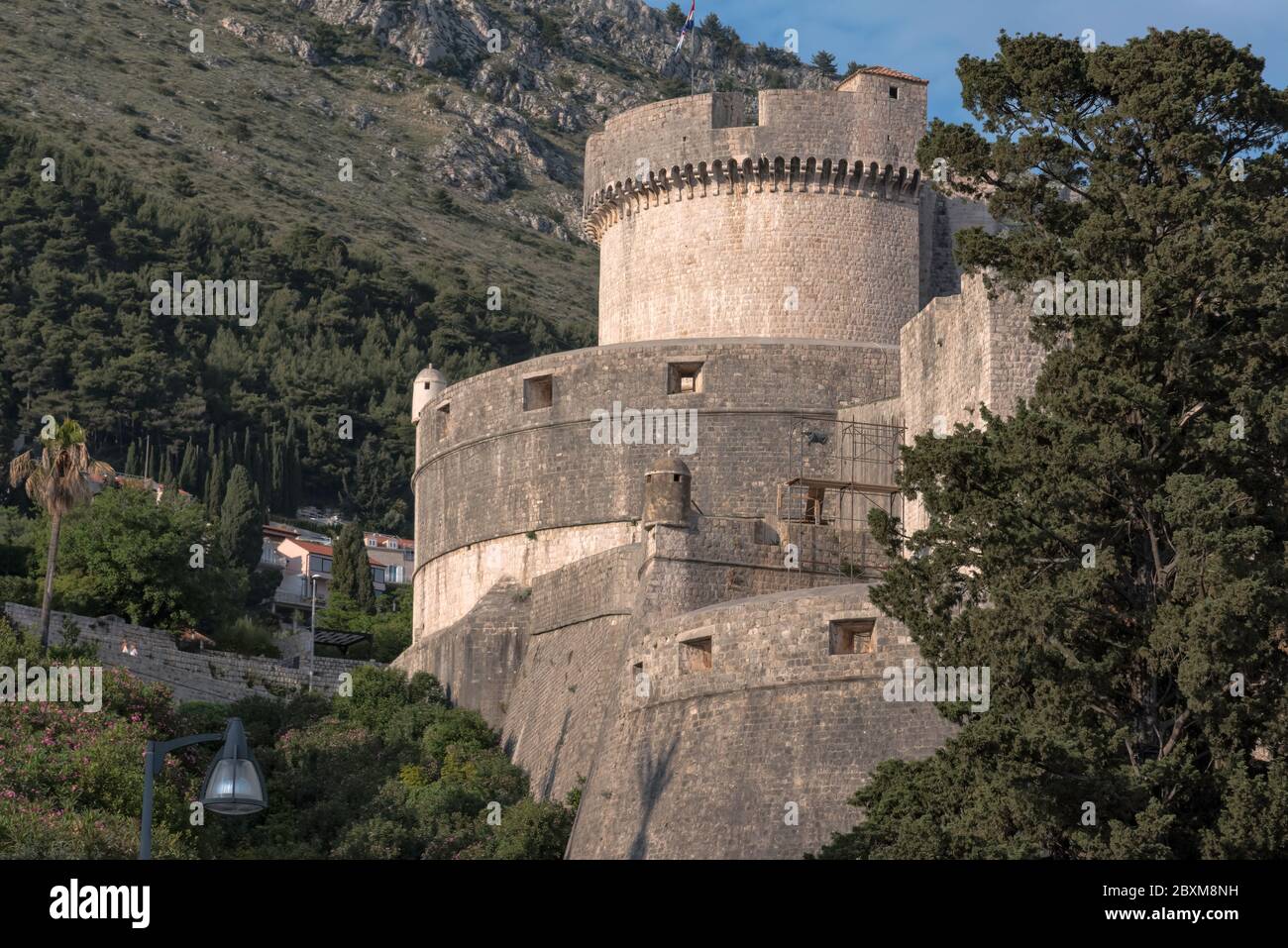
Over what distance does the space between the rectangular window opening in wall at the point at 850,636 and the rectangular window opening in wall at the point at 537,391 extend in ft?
43.6

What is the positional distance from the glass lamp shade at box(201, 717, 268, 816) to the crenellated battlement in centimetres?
2844

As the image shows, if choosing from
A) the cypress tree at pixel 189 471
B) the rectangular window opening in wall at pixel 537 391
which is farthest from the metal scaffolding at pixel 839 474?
the cypress tree at pixel 189 471

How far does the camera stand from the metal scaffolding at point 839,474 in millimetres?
41344

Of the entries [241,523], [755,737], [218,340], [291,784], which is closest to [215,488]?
[241,523]

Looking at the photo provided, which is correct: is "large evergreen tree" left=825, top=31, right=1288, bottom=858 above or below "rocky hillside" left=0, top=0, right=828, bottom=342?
below

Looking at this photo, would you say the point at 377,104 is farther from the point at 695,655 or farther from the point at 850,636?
the point at 850,636

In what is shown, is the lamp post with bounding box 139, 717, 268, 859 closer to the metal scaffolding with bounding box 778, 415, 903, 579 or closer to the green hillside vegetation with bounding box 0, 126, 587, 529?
the metal scaffolding with bounding box 778, 415, 903, 579

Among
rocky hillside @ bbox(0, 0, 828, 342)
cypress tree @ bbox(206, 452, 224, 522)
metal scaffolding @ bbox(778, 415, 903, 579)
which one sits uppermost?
rocky hillside @ bbox(0, 0, 828, 342)

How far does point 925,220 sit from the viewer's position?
47500 millimetres

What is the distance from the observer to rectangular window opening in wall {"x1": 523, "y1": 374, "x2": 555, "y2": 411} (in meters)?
45.2

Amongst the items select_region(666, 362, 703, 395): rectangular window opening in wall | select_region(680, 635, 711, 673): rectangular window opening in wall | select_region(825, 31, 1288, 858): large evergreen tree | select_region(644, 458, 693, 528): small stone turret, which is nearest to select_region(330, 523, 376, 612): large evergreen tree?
select_region(666, 362, 703, 395): rectangular window opening in wall

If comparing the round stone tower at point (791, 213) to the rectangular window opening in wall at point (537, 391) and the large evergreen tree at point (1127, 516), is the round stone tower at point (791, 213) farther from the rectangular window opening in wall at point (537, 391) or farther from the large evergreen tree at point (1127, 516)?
the large evergreen tree at point (1127, 516)

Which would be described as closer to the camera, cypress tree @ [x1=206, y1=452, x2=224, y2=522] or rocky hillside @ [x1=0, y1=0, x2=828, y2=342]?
cypress tree @ [x1=206, y1=452, x2=224, y2=522]

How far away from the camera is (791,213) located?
46.4 metres
